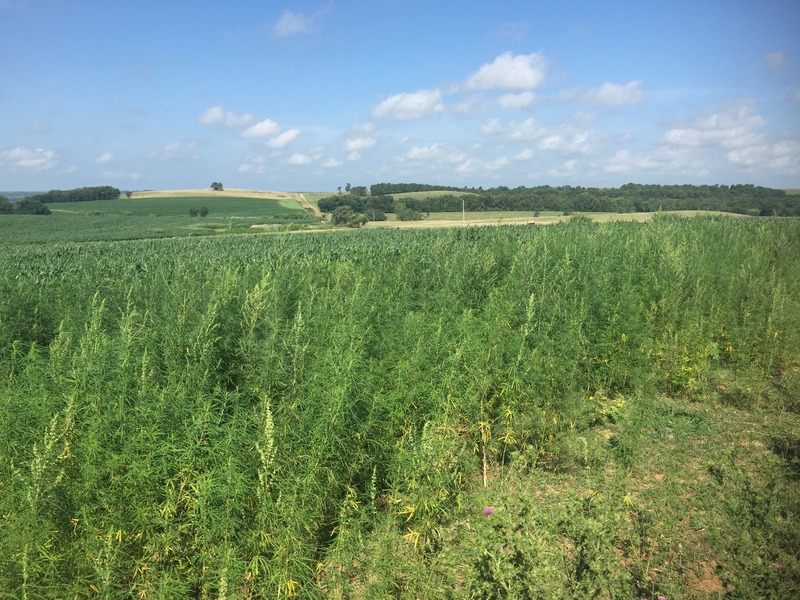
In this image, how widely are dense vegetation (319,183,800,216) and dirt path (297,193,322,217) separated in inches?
43.6

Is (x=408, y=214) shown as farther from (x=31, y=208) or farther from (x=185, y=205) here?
(x=31, y=208)

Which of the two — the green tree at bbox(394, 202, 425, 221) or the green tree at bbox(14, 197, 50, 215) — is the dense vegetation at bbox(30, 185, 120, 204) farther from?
the green tree at bbox(394, 202, 425, 221)

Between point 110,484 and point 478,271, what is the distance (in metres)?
8.00

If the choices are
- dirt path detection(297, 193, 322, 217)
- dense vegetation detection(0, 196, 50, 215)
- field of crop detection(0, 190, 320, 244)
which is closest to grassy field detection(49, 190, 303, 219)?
field of crop detection(0, 190, 320, 244)

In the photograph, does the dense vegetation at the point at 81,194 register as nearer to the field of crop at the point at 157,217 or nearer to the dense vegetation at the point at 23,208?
the field of crop at the point at 157,217

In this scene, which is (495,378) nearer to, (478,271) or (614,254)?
(478,271)

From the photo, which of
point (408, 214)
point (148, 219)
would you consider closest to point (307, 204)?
point (148, 219)

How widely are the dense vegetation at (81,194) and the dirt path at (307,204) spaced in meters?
33.5

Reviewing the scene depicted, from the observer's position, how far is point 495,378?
5.69 metres

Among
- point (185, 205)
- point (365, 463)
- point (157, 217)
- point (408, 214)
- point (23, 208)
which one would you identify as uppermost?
point (185, 205)

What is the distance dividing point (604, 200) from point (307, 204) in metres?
45.6

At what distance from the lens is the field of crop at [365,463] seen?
3.33 metres

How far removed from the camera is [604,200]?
5962 cm

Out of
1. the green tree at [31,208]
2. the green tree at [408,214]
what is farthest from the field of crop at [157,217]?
the green tree at [408,214]
